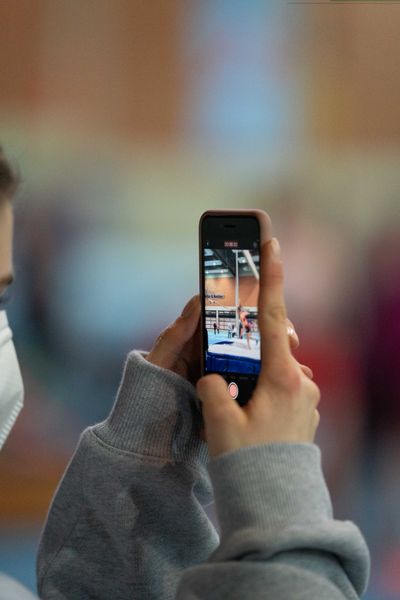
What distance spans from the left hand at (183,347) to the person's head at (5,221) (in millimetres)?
182

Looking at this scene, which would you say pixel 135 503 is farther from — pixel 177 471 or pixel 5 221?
pixel 5 221

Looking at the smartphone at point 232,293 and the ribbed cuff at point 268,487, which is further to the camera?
the smartphone at point 232,293

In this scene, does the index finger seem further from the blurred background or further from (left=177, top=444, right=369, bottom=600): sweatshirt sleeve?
the blurred background

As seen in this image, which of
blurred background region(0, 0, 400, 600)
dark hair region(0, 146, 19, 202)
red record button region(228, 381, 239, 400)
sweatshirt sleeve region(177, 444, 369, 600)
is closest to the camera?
sweatshirt sleeve region(177, 444, 369, 600)

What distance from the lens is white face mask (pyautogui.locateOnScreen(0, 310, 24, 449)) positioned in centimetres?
76

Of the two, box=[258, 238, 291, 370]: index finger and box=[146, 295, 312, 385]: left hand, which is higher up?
box=[258, 238, 291, 370]: index finger

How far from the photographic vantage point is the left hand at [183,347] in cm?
76

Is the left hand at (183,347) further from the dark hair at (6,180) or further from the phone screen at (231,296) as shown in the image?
the dark hair at (6,180)

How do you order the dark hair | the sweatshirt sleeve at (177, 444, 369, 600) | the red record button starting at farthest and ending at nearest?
the dark hair, the red record button, the sweatshirt sleeve at (177, 444, 369, 600)

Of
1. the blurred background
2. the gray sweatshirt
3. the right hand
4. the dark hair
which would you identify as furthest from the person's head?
the blurred background

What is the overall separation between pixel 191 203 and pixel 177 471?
77 cm

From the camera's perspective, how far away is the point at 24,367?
1.40 meters

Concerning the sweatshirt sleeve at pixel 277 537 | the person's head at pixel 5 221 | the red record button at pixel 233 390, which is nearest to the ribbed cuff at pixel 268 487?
the sweatshirt sleeve at pixel 277 537

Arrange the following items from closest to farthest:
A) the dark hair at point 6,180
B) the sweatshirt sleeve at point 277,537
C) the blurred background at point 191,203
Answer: the sweatshirt sleeve at point 277,537
the dark hair at point 6,180
the blurred background at point 191,203
